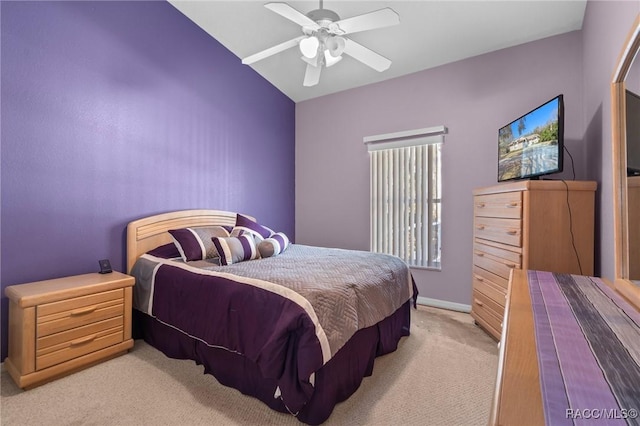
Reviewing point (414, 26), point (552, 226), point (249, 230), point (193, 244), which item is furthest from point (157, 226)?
point (552, 226)

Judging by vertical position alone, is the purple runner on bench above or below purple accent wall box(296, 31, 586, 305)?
below

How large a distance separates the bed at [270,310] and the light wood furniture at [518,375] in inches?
32.9

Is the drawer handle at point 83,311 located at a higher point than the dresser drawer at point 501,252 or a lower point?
lower

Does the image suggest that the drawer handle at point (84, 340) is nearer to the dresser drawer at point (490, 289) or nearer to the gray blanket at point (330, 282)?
the gray blanket at point (330, 282)

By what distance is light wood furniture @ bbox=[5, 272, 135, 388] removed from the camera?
1687 mm

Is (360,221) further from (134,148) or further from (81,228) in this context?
(81,228)

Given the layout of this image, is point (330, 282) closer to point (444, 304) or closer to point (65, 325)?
point (65, 325)

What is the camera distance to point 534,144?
7.47 ft

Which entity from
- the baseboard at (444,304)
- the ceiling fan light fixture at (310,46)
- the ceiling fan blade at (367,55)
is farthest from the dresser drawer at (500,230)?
the ceiling fan light fixture at (310,46)

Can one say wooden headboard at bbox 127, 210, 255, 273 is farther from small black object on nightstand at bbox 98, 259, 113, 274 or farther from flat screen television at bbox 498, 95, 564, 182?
flat screen television at bbox 498, 95, 564, 182

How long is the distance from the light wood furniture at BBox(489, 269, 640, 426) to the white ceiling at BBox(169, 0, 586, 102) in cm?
259

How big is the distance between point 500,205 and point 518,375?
2.03 meters

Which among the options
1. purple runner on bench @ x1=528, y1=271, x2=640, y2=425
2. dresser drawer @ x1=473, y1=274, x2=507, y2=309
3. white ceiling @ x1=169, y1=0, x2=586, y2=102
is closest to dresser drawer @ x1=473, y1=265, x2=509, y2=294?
dresser drawer @ x1=473, y1=274, x2=507, y2=309

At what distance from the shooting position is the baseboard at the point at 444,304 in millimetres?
3170
